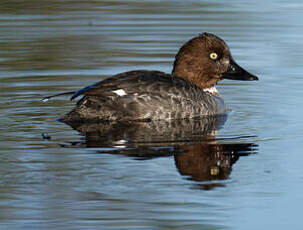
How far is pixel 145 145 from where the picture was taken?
7.93 metres

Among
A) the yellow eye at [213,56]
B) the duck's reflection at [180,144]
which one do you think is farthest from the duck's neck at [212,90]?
the duck's reflection at [180,144]

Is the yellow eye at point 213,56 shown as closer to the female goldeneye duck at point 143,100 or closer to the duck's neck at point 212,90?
the duck's neck at point 212,90

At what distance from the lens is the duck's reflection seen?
283 inches

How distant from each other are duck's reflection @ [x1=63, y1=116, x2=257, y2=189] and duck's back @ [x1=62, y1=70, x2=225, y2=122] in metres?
0.14

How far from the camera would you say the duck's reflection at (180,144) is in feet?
23.6

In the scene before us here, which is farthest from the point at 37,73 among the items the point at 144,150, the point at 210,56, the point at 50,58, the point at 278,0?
the point at 278,0

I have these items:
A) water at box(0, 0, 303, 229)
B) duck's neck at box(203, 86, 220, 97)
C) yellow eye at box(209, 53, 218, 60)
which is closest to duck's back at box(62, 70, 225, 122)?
water at box(0, 0, 303, 229)

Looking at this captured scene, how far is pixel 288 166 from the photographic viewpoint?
7234 millimetres

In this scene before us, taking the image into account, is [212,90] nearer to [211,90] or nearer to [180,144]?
[211,90]

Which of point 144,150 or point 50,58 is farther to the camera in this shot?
point 50,58

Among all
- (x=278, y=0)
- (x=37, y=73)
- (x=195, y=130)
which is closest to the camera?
(x=195, y=130)

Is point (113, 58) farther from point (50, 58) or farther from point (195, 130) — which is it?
point (195, 130)

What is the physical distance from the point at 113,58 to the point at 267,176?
6191 millimetres

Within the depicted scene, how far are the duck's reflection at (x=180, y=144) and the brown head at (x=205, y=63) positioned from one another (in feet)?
3.95
